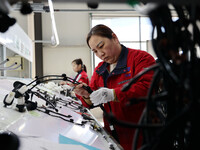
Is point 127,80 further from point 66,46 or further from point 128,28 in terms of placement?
point 128,28

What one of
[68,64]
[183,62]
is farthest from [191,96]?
[68,64]

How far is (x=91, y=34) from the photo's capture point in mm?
1202

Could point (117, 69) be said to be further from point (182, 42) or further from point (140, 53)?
point (182, 42)

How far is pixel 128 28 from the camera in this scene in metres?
6.03

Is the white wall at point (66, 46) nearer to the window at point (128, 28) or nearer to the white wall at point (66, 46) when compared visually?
the white wall at point (66, 46)

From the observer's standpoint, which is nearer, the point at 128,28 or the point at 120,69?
the point at 120,69

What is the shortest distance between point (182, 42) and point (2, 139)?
0.51 m

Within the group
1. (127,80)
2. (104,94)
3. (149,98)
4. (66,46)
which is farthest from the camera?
(66,46)

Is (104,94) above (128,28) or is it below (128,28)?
below

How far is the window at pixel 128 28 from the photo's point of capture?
5.91m

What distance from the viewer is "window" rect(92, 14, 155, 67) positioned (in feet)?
19.4

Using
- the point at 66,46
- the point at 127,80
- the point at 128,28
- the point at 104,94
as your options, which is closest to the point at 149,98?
the point at 104,94

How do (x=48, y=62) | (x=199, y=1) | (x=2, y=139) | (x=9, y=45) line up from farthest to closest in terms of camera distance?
(x=48, y=62)
(x=9, y=45)
(x=2, y=139)
(x=199, y=1)

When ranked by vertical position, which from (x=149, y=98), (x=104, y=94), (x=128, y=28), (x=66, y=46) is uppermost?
(x=128, y=28)
